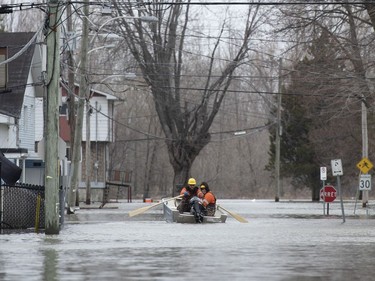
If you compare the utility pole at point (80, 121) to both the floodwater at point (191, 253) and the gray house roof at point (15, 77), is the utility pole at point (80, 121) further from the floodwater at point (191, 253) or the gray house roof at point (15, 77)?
the floodwater at point (191, 253)

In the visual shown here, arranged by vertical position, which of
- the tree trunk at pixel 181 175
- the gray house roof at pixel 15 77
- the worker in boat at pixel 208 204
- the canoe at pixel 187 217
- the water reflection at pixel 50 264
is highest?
the gray house roof at pixel 15 77

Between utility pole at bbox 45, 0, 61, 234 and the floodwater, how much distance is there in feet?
2.49

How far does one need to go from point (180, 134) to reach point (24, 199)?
144ft

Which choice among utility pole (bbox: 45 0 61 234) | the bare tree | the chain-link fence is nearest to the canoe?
the chain-link fence

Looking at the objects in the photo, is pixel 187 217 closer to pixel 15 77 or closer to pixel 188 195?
pixel 188 195

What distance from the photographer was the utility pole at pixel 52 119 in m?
30.1

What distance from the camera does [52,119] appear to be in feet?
99.2

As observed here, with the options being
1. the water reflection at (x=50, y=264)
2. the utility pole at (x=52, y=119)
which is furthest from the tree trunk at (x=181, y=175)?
the water reflection at (x=50, y=264)

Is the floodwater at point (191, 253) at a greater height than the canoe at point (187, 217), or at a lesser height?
lesser

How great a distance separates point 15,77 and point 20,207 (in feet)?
64.2

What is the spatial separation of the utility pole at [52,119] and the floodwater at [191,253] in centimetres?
76

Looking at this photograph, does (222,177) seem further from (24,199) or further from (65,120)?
(24,199)

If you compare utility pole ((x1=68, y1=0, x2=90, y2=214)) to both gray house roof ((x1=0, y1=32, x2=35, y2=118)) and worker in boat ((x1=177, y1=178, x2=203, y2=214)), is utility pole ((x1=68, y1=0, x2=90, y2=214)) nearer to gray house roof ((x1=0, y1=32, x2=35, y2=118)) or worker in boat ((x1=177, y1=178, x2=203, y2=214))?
gray house roof ((x1=0, y1=32, x2=35, y2=118))

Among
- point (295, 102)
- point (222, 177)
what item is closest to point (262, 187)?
point (222, 177)
